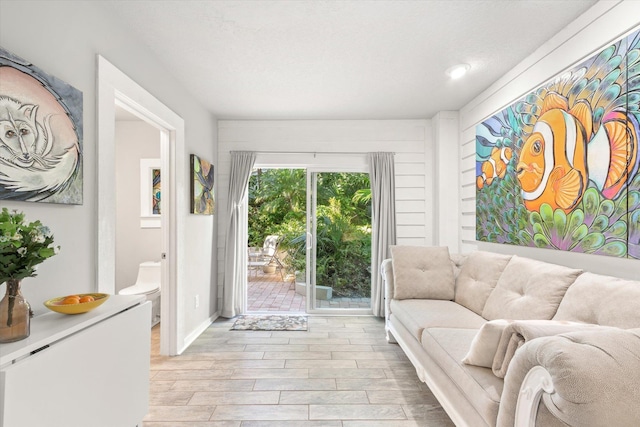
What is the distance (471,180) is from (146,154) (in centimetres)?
386

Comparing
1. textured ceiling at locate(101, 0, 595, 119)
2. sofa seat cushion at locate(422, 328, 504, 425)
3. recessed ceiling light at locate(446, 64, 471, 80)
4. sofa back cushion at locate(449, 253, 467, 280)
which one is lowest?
sofa seat cushion at locate(422, 328, 504, 425)

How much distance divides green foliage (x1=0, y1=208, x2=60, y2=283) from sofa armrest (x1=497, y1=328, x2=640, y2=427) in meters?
1.72

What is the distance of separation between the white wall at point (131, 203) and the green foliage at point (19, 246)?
3.03 metres

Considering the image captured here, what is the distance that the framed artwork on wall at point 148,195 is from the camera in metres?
4.10

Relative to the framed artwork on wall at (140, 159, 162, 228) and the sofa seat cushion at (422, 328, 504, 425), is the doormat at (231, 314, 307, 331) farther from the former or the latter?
the sofa seat cushion at (422, 328, 504, 425)

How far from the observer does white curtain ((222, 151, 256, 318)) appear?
13.2 ft

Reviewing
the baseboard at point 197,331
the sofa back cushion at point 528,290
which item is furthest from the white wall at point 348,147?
the sofa back cushion at point 528,290

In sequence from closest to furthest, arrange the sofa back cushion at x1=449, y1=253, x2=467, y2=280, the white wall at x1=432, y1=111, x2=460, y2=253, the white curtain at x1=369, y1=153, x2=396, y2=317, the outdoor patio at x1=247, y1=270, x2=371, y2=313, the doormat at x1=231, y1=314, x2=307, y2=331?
the sofa back cushion at x1=449, y1=253, x2=467, y2=280 < the doormat at x1=231, y1=314, x2=307, y2=331 < the white wall at x1=432, y1=111, x2=460, y2=253 < the white curtain at x1=369, y1=153, x2=396, y2=317 < the outdoor patio at x1=247, y1=270, x2=371, y2=313

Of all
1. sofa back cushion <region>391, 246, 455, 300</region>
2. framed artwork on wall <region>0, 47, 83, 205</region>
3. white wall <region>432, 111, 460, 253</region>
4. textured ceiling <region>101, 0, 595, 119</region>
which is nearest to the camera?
framed artwork on wall <region>0, 47, 83, 205</region>

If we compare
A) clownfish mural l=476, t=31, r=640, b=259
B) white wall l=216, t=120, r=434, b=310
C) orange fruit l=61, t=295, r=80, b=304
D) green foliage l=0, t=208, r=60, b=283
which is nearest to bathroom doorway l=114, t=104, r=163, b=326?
white wall l=216, t=120, r=434, b=310

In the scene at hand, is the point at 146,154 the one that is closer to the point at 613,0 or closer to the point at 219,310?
the point at 219,310

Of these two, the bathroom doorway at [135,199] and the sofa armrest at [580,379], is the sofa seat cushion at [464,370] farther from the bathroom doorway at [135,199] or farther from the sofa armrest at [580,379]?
the bathroom doorway at [135,199]

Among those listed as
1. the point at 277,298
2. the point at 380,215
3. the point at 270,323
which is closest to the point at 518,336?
the point at 380,215

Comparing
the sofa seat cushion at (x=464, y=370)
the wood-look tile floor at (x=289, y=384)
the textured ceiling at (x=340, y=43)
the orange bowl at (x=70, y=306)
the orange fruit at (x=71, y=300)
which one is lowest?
the wood-look tile floor at (x=289, y=384)
